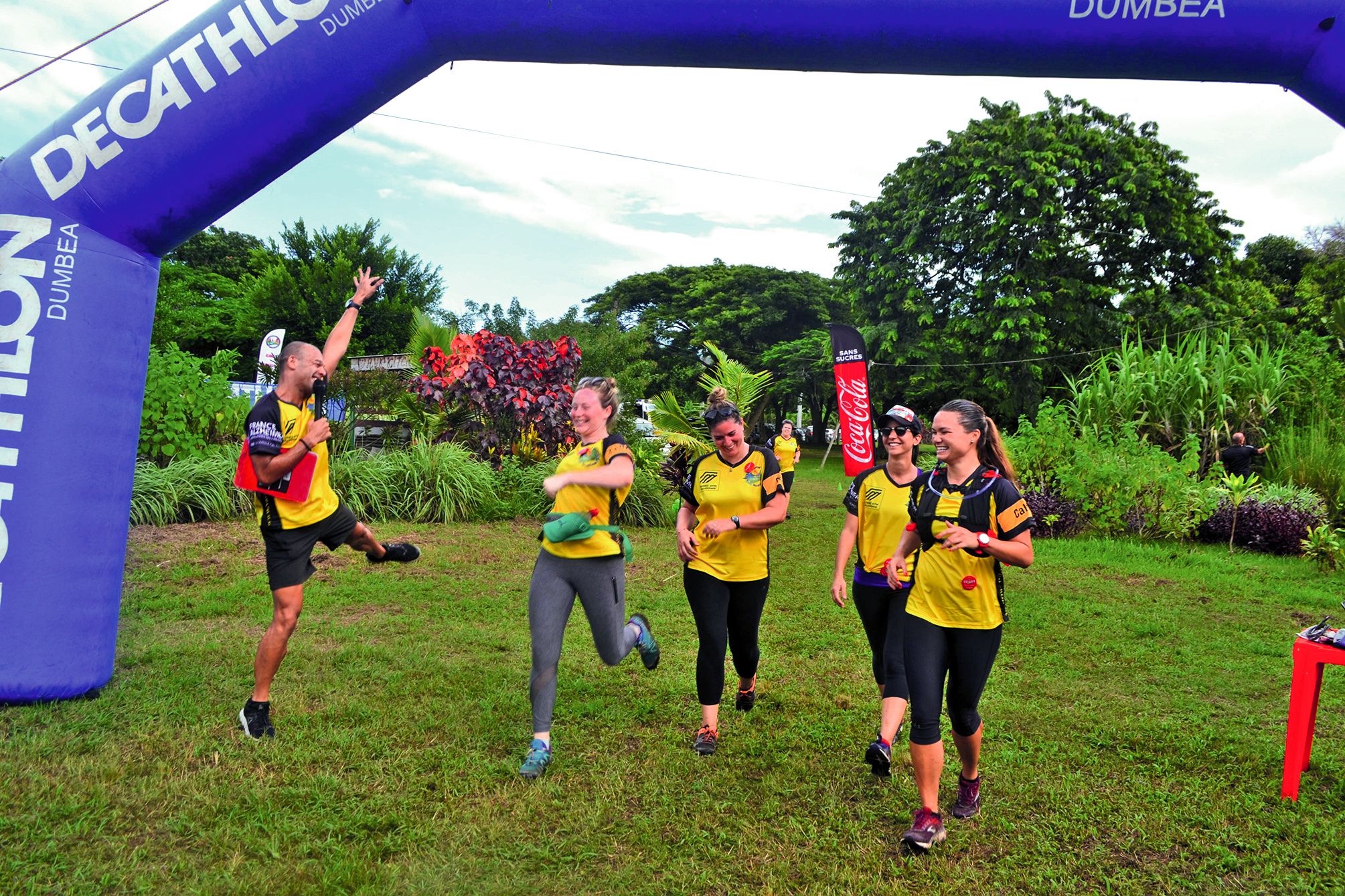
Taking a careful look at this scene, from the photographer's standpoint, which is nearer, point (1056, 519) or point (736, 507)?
point (736, 507)

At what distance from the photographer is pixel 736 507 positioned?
4551 mm

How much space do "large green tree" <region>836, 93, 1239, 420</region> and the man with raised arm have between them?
23438 millimetres

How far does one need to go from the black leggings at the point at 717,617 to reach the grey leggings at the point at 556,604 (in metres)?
0.46

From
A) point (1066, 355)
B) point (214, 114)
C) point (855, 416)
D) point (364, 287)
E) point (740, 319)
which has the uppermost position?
point (740, 319)

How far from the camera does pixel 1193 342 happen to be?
54.2 feet

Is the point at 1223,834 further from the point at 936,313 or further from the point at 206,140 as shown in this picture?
the point at 936,313

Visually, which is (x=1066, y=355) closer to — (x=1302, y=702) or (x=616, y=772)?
(x=1302, y=702)

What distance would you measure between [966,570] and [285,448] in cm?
333

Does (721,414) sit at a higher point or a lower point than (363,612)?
higher

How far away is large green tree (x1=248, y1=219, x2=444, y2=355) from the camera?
123 ft

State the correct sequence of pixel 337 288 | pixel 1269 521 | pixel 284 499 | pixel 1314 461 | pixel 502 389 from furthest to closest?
pixel 337 288 < pixel 502 389 < pixel 1314 461 < pixel 1269 521 < pixel 284 499

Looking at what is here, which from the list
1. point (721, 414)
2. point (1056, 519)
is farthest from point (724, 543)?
point (1056, 519)

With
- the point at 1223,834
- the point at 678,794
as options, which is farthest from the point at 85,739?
the point at 1223,834

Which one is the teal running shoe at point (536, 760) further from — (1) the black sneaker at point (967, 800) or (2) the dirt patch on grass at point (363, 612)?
(2) the dirt patch on grass at point (363, 612)
